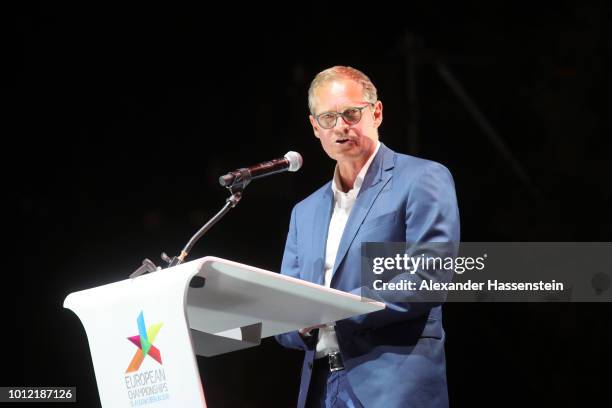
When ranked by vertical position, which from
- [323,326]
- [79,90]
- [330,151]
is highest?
[79,90]

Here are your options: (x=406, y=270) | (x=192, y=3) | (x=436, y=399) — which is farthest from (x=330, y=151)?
(x=192, y=3)

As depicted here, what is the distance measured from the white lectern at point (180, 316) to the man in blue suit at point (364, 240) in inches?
7.5

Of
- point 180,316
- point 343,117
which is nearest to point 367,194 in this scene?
point 343,117

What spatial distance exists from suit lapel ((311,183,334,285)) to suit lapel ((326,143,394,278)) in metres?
0.11

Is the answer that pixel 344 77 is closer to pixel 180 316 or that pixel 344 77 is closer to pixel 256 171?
pixel 256 171

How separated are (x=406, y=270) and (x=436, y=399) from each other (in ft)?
1.32

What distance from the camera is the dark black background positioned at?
4.45m

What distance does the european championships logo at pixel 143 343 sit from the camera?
2172 mm

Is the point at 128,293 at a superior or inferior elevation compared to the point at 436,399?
superior

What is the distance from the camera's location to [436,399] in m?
2.54

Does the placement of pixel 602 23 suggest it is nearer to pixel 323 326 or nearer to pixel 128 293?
pixel 323 326

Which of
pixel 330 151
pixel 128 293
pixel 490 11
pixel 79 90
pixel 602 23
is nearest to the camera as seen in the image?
pixel 128 293

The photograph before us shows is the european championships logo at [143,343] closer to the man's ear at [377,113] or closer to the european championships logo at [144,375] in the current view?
the european championships logo at [144,375]
